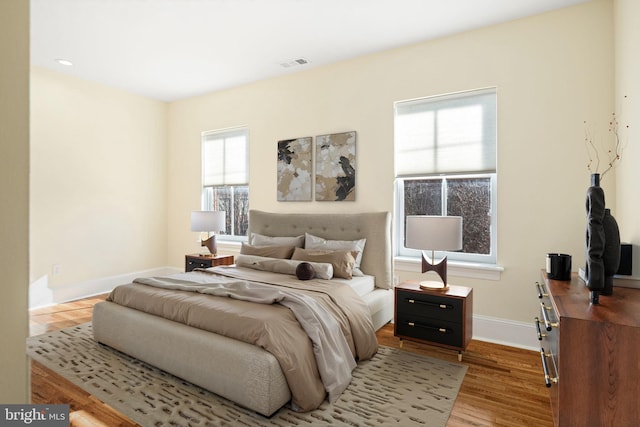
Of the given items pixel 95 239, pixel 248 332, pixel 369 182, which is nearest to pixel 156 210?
pixel 95 239

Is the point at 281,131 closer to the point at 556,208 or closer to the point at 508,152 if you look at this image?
the point at 508,152

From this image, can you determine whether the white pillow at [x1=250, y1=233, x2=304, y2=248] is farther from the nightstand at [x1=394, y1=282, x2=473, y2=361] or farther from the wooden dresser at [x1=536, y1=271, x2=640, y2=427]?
the wooden dresser at [x1=536, y1=271, x2=640, y2=427]

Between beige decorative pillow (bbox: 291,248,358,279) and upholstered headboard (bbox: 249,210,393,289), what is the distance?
26cm

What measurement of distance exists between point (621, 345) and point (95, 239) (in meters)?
5.63

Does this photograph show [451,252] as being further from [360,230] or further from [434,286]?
[360,230]

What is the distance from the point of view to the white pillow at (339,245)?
366 centimetres

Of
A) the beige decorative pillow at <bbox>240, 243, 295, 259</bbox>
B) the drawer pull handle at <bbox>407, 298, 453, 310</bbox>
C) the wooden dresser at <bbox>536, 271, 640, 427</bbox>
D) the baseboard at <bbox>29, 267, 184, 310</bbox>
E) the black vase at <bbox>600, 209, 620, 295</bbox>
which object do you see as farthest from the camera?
the baseboard at <bbox>29, 267, 184, 310</bbox>

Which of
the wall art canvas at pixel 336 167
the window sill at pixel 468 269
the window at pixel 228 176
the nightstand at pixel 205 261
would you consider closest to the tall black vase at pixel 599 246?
the window sill at pixel 468 269

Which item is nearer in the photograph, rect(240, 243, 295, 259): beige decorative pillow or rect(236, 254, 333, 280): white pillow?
rect(236, 254, 333, 280): white pillow

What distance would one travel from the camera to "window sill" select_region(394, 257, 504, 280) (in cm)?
328

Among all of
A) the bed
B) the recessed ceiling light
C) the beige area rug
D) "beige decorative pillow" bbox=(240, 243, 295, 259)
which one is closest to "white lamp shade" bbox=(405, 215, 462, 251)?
the bed

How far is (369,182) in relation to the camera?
3.96 meters

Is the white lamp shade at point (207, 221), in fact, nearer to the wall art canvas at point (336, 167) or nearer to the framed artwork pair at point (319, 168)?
the framed artwork pair at point (319, 168)

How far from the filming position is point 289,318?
228cm
